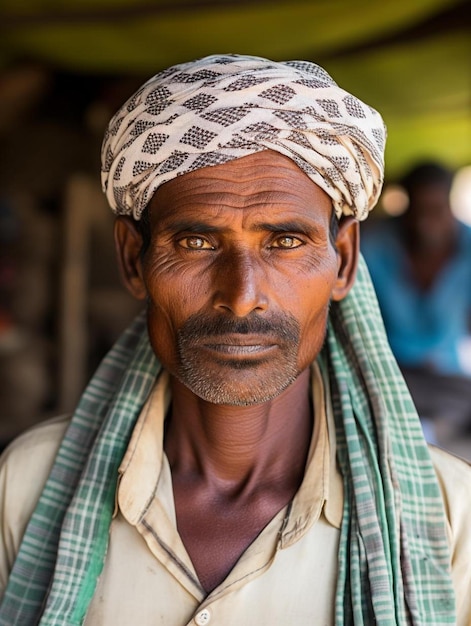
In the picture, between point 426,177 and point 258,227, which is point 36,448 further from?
point 426,177

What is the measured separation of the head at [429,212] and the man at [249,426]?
109 inches

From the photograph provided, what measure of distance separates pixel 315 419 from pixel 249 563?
30 cm

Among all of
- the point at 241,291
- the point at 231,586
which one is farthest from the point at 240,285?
the point at 231,586

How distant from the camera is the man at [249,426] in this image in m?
1.24

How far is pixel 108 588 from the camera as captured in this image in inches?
51.7

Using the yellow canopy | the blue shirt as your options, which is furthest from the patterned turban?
the blue shirt

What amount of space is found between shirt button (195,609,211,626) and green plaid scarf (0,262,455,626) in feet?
0.67

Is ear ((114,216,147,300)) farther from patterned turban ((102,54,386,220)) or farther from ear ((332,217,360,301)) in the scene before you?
ear ((332,217,360,301))

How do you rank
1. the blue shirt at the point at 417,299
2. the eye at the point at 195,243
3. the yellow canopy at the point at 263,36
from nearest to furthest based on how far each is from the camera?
the eye at the point at 195,243 < the yellow canopy at the point at 263,36 < the blue shirt at the point at 417,299

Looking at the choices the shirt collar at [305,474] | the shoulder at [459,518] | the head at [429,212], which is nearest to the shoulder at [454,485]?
the shoulder at [459,518]

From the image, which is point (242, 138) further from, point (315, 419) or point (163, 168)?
point (315, 419)

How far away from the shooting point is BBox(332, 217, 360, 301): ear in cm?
144

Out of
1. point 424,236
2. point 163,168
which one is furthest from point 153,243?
point 424,236

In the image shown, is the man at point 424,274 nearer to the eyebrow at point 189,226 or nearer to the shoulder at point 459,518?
the shoulder at point 459,518
